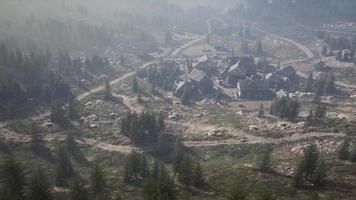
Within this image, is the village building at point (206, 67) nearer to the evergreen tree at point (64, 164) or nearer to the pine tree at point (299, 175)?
the evergreen tree at point (64, 164)

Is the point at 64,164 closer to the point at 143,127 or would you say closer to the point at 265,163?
the point at 143,127

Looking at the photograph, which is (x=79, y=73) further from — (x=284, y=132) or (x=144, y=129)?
(x=284, y=132)

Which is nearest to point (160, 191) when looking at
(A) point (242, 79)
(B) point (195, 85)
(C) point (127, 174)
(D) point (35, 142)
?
(C) point (127, 174)

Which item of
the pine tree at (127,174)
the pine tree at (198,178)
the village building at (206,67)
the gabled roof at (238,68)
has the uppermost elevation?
the gabled roof at (238,68)

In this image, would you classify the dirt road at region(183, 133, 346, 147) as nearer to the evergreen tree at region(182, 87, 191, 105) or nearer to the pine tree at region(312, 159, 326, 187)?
the pine tree at region(312, 159, 326, 187)

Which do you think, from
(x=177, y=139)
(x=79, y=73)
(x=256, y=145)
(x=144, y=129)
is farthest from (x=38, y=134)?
(x=256, y=145)

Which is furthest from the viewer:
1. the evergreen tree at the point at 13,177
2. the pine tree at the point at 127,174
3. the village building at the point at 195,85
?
the village building at the point at 195,85

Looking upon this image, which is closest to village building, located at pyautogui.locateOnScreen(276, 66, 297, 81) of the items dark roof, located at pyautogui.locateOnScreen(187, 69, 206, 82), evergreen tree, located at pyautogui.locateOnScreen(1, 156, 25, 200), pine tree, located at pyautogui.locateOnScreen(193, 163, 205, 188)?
dark roof, located at pyautogui.locateOnScreen(187, 69, 206, 82)

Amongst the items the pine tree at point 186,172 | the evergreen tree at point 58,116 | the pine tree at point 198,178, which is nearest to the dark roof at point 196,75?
the evergreen tree at point 58,116

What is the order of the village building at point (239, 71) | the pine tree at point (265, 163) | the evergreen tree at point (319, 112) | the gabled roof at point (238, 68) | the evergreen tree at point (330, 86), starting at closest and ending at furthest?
1. the pine tree at point (265, 163)
2. the evergreen tree at point (319, 112)
3. the evergreen tree at point (330, 86)
4. the village building at point (239, 71)
5. the gabled roof at point (238, 68)
